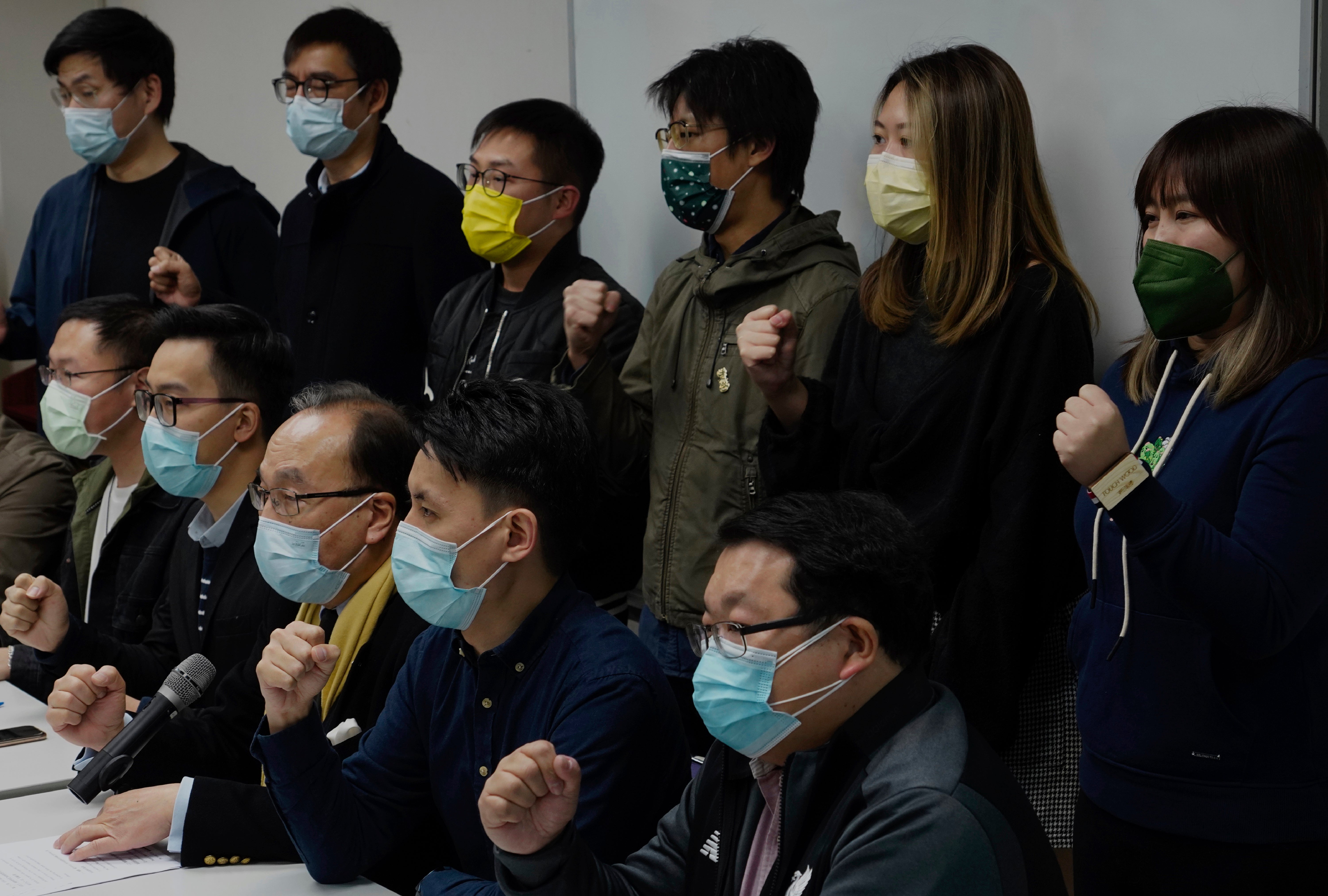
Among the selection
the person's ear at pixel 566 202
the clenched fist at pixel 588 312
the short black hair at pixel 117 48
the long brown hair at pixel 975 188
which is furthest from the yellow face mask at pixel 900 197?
the short black hair at pixel 117 48

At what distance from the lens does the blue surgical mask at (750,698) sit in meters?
1.62

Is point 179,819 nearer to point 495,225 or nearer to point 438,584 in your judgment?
point 438,584

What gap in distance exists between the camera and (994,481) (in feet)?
7.34

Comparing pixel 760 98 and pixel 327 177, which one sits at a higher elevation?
pixel 760 98

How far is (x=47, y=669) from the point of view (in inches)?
114

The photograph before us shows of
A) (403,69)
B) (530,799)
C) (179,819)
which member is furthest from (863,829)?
(403,69)

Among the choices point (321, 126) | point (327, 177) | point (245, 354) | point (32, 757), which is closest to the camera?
point (32, 757)

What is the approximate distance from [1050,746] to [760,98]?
55.3 inches

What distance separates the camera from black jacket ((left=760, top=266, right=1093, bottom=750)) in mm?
Result: 2182

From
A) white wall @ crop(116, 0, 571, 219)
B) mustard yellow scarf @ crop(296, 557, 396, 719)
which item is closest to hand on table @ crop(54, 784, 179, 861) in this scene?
mustard yellow scarf @ crop(296, 557, 396, 719)

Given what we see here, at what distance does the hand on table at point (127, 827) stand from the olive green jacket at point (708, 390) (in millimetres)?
1043

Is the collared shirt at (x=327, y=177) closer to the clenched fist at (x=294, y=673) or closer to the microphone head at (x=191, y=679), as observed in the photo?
the microphone head at (x=191, y=679)

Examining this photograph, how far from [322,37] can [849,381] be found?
2.05 metres

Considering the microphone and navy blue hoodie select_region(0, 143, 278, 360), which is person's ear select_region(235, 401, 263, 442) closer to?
navy blue hoodie select_region(0, 143, 278, 360)
